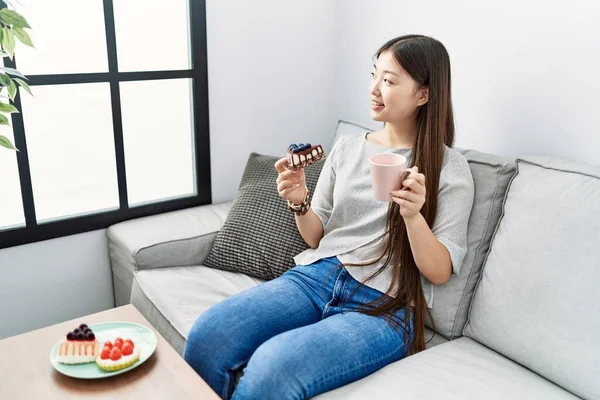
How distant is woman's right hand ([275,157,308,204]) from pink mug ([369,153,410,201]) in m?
0.27

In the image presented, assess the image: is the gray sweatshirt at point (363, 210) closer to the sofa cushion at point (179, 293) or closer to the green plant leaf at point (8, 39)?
the sofa cushion at point (179, 293)

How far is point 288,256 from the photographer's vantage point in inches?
70.8

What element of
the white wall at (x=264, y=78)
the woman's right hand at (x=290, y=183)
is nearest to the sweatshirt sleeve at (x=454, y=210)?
the woman's right hand at (x=290, y=183)

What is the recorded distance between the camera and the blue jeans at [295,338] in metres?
1.20

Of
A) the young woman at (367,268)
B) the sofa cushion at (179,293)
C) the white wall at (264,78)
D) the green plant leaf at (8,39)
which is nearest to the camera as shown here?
the young woman at (367,268)

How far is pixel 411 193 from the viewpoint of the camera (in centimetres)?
126

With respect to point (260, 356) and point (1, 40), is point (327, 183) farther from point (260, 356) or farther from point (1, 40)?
point (1, 40)

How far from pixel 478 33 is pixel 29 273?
1.74 m

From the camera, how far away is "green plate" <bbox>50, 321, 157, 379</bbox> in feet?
3.83

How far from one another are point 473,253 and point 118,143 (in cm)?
131

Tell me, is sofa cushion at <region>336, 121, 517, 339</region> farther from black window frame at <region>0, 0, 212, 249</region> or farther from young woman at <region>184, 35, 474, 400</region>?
black window frame at <region>0, 0, 212, 249</region>

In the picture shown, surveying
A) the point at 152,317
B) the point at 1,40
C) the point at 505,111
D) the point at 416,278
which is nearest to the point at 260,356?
the point at 416,278

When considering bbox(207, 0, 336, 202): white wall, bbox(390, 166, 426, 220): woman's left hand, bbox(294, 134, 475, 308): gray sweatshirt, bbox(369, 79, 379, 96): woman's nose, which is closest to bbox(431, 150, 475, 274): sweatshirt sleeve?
bbox(294, 134, 475, 308): gray sweatshirt

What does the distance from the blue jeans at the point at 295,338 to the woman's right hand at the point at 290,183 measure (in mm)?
196
